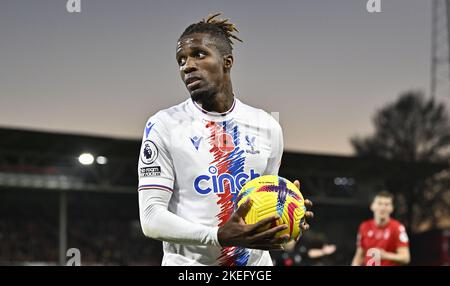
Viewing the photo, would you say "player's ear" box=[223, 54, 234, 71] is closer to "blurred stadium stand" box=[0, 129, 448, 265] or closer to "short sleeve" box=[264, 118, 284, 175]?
"short sleeve" box=[264, 118, 284, 175]

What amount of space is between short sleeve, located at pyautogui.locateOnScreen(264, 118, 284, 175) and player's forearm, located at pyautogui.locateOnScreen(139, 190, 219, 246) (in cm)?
62

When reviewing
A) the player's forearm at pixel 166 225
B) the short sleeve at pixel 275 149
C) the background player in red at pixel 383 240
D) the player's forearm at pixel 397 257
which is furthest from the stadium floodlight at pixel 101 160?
the player's forearm at pixel 166 225

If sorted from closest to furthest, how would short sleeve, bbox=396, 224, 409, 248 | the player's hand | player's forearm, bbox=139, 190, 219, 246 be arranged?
the player's hand, player's forearm, bbox=139, 190, 219, 246, short sleeve, bbox=396, 224, 409, 248

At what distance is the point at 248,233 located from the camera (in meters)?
3.82

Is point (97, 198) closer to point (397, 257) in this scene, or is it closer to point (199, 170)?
point (397, 257)

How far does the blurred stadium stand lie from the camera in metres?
27.0

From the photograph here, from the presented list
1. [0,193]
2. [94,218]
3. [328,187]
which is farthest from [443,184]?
[0,193]

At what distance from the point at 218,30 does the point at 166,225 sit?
113 cm

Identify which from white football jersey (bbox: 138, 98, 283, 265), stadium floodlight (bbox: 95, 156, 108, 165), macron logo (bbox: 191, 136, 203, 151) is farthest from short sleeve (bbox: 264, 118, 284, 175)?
stadium floodlight (bbox: 95, 156, 108, 165)

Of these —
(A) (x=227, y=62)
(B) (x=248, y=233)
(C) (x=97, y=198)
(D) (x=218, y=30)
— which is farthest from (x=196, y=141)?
(C) (x=97, y=198)

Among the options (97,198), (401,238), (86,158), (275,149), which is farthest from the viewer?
(97,198)

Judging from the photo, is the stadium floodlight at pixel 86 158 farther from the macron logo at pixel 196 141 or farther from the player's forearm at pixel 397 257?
the macron logo at pixel 196 141

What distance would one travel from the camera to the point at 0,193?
32.6m
